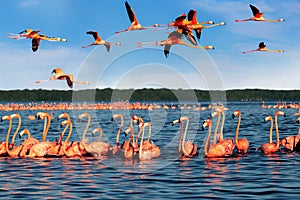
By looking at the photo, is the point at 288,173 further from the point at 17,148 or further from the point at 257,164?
the point at 17,148

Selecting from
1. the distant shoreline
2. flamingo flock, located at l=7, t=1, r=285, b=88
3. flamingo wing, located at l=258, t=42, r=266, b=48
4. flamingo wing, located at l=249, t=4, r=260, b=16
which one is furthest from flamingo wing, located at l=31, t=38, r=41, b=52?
the distant shoreline

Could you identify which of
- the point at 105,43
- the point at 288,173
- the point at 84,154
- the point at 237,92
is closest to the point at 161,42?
the point at 105,43

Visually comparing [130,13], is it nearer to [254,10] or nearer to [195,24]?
[195,24]

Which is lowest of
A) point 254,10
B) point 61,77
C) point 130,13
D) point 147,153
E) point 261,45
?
point 147,153

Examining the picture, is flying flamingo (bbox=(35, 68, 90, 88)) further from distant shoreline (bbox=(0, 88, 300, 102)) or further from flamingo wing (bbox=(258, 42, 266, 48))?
distant shoreline (bbox=(0, 88, 300, 102))

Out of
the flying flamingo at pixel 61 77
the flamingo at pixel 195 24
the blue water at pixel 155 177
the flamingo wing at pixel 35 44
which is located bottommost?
the blue water at pixel 155 177

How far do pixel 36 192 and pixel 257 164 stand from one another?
8.99 m

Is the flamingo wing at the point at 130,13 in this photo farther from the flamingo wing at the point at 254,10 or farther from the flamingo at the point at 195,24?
the flamingo wing at the point at 254,10

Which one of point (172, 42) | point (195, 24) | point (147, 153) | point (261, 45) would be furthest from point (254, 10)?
point (147, 153)

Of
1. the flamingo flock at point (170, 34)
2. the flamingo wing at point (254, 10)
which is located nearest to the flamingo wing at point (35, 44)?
the flamingo flock at point (170, 34)

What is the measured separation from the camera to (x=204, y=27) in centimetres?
2252

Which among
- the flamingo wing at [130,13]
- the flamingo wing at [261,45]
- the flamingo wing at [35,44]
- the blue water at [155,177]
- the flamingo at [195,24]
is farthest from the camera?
the flamingo wing at [261,45]

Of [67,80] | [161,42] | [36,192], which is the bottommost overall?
[36,192]

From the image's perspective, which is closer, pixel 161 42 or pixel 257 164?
pixel 257 164
